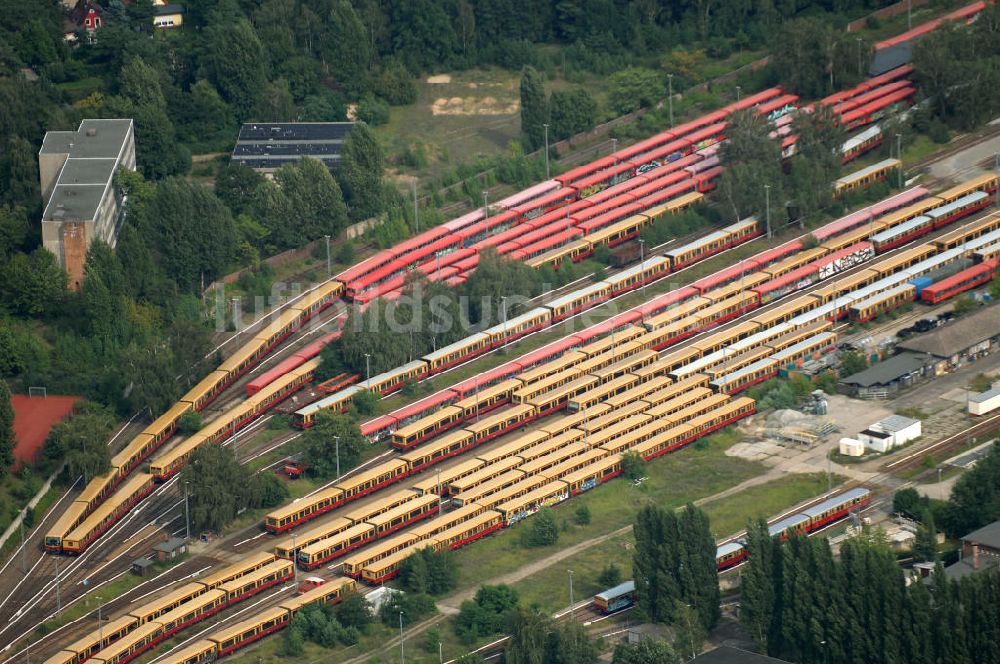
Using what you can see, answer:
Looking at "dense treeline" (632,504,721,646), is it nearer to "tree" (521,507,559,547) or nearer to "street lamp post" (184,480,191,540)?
"tree" (521,507,559,547)

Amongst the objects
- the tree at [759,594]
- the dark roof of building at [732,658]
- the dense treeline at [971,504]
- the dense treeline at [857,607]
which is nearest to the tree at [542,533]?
the dense treeline at [857,607]

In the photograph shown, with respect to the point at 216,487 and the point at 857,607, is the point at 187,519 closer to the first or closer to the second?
the point at 216,487

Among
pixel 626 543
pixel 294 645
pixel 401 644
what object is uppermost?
pixel 294 645

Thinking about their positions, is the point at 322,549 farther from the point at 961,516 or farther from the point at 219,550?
the point at 961,516

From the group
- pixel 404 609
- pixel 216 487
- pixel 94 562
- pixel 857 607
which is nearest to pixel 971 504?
pixel 857 607

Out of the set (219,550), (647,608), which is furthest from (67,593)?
(647,608)

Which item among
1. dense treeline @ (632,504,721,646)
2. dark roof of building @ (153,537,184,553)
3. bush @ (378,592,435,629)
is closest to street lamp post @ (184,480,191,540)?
dark roof of building @ (153,537,184,553)

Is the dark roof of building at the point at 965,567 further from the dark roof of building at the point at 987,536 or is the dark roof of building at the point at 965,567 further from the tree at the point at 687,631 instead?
the tree at the point at 687,631
